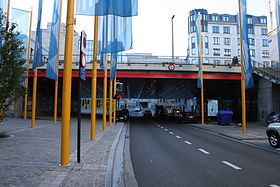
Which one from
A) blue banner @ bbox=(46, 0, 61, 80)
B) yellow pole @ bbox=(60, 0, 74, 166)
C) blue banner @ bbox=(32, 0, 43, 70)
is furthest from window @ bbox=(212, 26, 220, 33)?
yellow pole @ bbox=(60, 0, 74, 166)

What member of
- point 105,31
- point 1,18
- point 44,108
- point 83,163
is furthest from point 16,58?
point 44,108

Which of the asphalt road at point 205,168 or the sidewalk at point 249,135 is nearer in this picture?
the asphalt road at point 205,168

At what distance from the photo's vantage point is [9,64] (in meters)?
10.3

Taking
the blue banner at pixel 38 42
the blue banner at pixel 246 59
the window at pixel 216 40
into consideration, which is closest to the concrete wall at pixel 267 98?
the blue banner at pixel 246 59

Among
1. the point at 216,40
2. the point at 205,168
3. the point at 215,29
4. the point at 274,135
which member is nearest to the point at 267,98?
the point at 274,135

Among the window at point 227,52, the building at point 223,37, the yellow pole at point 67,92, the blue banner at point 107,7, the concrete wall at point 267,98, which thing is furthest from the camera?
the window at point 227,52

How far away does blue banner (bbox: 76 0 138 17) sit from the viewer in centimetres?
688

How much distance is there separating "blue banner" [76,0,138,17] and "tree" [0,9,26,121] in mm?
5354

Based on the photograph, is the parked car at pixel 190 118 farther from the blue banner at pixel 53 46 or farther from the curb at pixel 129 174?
the curb at pixel 129 174

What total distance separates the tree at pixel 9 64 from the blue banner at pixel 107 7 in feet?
17.6

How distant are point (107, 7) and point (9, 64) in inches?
226

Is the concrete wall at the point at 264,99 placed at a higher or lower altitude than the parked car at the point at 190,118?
higher

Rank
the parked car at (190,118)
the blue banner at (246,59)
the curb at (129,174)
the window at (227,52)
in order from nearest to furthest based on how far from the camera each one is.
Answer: the curb at (129,174) < the blue banner at (246,59) < the parked car at (190,118) < the window at (227,52)

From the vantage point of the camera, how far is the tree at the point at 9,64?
1024 centimetres
